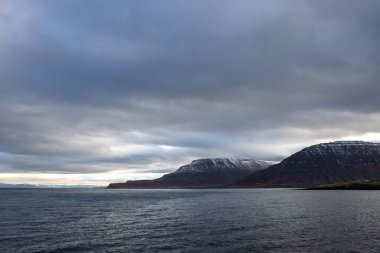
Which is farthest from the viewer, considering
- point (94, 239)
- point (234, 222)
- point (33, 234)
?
point (234, 222)

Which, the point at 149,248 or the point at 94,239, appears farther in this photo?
the point at 94,239

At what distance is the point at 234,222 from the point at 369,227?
25753 mm

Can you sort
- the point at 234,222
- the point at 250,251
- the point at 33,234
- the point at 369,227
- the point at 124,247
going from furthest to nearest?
the point at 234,222
the point at 369,227
the point at 33,234
the point at 124,247
the point at 250,251

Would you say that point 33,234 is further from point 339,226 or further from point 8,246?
point 339,226

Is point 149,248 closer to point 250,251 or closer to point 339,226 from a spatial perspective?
point 250,251

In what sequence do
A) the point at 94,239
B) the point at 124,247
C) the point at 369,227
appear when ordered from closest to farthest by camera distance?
the point at 124,247 < the point at 94,239 < the point at 369,227

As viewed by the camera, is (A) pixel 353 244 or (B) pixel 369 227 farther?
(B) pixel 369 227

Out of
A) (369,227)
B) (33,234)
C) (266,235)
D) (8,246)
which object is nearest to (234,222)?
(266,235)

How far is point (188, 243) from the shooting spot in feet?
193

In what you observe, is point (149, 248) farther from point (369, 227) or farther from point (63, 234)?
point (369, 227)

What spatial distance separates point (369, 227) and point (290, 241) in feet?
77.7

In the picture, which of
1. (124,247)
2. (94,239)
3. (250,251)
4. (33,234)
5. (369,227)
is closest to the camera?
(250,251)

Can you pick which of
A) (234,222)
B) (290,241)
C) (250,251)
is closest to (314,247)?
(290,241)

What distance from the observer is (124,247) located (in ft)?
184
